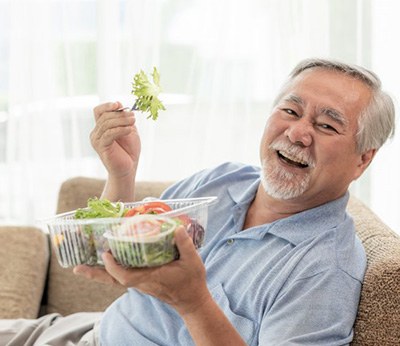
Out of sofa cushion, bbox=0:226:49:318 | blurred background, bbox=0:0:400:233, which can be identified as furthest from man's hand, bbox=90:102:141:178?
blurred background, bbox=0:0:400:233

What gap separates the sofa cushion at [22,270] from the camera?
8.41 ft

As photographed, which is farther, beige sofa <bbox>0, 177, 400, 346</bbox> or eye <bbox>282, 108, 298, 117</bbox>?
beige sofa <bbox>0, 177, 400, 346</bbox>

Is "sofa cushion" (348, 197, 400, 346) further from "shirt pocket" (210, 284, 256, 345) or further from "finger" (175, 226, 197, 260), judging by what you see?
"finger" (175, 226, 197, 260)

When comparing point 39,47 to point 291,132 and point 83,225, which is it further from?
point 83,225

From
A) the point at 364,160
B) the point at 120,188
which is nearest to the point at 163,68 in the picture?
the point at 120,188

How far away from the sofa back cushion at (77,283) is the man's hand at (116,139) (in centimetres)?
55

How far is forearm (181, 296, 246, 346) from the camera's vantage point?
65.4 inches

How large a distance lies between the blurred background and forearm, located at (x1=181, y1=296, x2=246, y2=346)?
2010mm

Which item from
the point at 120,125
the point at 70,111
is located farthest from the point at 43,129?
the point at 120,125

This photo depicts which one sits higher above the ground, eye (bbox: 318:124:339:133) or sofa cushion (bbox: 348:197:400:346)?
eye (bbox: 318:124:339:133)

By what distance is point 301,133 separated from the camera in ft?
6.64

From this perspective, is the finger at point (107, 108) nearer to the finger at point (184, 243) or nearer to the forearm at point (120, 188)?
the forearm at point (120, 188)

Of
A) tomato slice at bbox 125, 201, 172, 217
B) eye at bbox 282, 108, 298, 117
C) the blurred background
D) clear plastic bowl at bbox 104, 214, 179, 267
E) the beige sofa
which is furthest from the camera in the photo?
the blurred background

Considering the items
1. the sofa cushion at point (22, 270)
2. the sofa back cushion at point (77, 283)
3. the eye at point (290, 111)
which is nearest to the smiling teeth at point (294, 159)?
the eye at point (290, 111)
